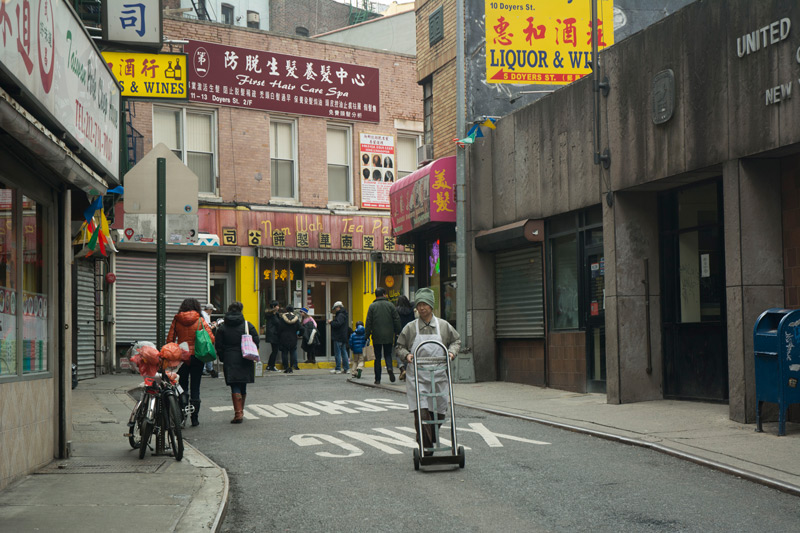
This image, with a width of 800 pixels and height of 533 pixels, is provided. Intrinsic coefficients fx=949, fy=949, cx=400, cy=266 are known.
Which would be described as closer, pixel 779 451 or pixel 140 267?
pixel 779 451

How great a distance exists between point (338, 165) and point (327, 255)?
3041 mm

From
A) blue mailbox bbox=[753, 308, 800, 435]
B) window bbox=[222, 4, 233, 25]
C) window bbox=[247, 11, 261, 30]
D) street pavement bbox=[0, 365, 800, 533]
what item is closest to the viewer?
street pavement bbox=[0, 365, 800, 533]

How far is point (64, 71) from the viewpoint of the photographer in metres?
8.02

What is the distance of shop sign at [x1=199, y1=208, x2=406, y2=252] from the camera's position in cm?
2648

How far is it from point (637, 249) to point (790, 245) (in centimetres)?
316

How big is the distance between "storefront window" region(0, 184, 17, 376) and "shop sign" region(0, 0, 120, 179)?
32.9 inches

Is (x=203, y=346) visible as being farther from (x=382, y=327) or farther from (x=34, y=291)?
(x=382, y=327)

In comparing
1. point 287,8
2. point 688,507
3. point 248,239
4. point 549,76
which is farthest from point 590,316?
point 287,8

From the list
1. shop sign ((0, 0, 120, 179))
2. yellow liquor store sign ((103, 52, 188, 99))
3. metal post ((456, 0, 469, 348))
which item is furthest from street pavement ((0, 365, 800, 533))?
yellow liquor store sign ((103, 52, 188, 99))

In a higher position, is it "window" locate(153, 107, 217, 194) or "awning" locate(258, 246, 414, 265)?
"window" locate(153, 107, 217, 194)

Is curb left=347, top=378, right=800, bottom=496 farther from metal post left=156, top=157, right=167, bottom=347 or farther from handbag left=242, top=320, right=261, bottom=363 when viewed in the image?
metal post left=156, top=157, right=167, bottom=347

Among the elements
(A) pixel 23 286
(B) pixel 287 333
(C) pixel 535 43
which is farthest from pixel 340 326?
(A) pixel 23 286

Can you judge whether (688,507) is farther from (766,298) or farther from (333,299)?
(333,299)

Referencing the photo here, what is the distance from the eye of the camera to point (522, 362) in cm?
1780
